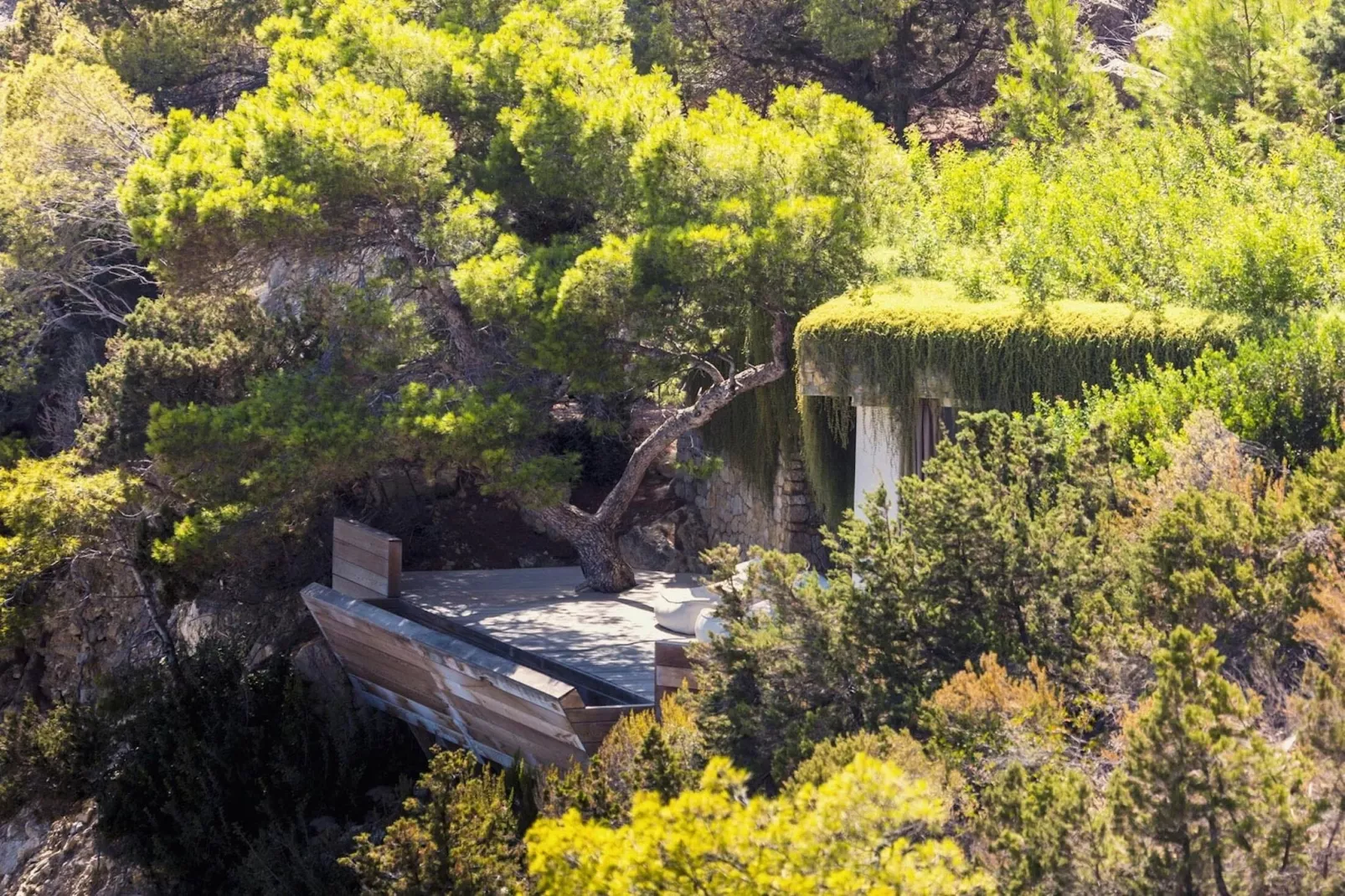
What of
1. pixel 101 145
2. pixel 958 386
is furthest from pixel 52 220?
pixel 958 386

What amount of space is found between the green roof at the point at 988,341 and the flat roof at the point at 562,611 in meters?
2.36

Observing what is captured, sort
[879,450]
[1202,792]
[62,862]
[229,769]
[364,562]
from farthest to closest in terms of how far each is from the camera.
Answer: [364,562]
[62,862]
[229,769]
[879,450]
[1202,792]

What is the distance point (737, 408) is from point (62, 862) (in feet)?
23.4

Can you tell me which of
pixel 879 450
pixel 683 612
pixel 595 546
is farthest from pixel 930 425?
pixel 595 546

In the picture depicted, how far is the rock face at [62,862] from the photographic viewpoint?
482 inches

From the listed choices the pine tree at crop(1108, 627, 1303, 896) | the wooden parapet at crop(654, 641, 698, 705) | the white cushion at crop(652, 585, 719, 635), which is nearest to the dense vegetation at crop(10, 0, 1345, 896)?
the pine tree at crop(1108, 627, 1303, 896)

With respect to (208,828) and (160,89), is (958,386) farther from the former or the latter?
(160,89)

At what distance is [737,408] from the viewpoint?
1402 cm

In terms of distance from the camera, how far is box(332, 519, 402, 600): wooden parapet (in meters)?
13.1

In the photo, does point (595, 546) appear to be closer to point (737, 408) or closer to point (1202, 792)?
point (737, 408)

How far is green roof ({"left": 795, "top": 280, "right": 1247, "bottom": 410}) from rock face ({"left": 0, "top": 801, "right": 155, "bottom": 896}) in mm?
6796

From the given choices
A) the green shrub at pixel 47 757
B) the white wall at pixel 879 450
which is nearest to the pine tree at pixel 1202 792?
the white wall at pixel 879 450

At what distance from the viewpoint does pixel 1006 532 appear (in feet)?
23.5

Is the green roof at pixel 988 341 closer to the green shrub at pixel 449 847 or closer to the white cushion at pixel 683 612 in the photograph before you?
the white cushion at pixel 683 612
